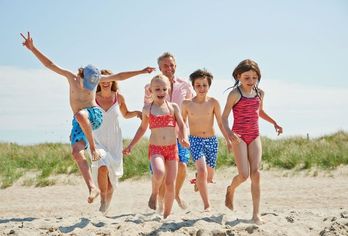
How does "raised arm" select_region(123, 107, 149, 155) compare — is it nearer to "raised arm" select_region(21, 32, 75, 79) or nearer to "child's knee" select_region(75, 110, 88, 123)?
"child's knee" select_region(75, 110, 88, 123)

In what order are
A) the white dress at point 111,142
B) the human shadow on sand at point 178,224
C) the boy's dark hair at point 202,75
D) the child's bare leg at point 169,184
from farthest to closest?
the white dress at point 111,142
the boy's dark hair at point 202,75
the child's bare leg at point 169,184
the human shadow on sand at point 178,224

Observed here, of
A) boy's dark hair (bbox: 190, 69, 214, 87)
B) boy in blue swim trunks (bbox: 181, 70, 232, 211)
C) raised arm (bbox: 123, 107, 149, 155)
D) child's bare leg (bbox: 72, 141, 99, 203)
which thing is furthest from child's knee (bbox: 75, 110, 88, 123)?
boy's dark hair (bbox: 190, 69, 214, 87)

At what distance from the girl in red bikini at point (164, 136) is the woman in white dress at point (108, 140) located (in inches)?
41.1

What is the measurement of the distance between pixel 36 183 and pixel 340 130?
469 inches

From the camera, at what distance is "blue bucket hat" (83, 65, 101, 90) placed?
6457 mm

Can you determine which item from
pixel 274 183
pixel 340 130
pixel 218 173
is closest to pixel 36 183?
pixel 218 173

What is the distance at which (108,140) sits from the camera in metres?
7.25

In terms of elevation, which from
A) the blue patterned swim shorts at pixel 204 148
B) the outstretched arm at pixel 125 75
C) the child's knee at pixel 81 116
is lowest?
the blue patterned swim shorts at pixel 204 148

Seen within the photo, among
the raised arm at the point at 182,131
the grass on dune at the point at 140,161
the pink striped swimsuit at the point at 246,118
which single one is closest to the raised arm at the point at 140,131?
the raised arm at the point at 182,131

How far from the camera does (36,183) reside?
39.5 feet

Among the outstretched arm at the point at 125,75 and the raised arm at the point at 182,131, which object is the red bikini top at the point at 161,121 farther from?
the outstretched arm at the point at 125,75

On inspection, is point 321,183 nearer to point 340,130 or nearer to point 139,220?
point 139,220

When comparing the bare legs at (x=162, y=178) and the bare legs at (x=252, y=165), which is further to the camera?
the bare legs at (x=252, y=165)

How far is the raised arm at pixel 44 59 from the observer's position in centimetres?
647
